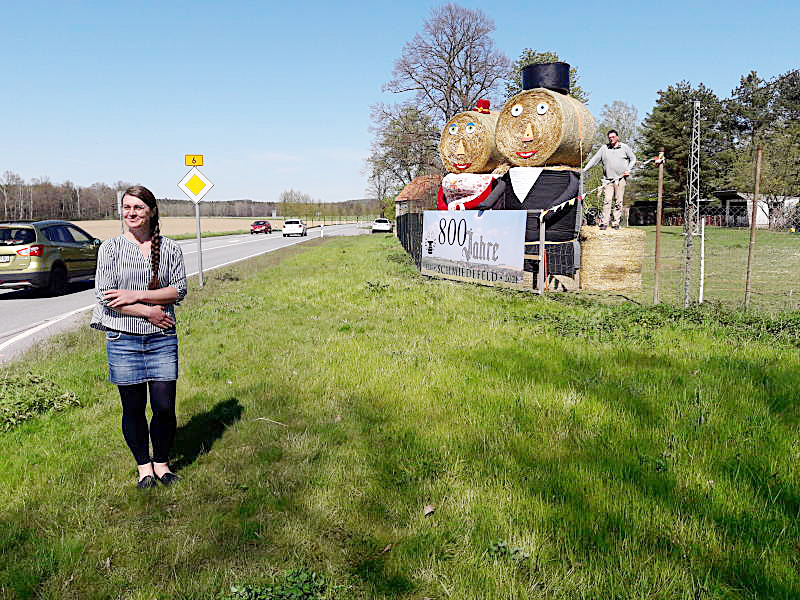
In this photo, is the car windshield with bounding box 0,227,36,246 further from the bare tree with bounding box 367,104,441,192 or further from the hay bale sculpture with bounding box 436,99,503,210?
the bare tree with bounding box 367,104,441,192

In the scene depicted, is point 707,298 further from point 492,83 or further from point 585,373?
point 492,83

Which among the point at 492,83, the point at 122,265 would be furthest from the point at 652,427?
the point at 492,83

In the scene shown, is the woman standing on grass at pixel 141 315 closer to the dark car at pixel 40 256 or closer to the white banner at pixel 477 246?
the white banner at pixel 477 246

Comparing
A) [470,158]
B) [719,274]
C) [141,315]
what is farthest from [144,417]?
[719,274]

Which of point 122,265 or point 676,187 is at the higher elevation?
point 676,187

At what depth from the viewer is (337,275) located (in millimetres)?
14172

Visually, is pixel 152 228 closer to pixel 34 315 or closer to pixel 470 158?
pixel 34 315

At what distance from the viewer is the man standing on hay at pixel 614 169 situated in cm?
1070

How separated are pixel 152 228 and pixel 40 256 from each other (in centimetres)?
1042

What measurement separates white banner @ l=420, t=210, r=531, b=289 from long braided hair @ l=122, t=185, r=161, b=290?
25.7ft

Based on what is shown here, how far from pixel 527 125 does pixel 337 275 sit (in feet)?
18.8

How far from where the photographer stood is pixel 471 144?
1275 cm

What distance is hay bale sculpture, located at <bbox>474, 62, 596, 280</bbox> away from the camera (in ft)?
35.6

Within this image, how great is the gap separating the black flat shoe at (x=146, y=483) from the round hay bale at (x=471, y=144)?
10.5m
